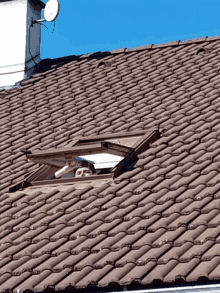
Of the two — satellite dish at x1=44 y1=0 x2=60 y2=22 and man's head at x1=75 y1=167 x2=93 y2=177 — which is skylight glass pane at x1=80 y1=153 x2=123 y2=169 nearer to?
man's head at x1=75 y1=167 x2=93 y2=177

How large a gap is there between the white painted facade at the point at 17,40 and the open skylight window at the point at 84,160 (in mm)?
5088

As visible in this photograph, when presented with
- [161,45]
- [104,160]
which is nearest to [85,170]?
[104,160]

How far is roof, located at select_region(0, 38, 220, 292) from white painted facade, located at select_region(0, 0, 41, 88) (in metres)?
0.86

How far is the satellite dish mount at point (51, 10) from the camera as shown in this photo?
14616mm

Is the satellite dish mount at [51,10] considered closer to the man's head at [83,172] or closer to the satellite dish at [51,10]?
the satellite dish at [51,10]

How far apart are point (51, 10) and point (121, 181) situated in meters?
7.36

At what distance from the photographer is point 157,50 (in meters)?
13.3

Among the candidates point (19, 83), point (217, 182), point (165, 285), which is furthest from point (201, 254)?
point (19, 83)

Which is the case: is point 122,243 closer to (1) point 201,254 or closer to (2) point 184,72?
(1) point 201,254

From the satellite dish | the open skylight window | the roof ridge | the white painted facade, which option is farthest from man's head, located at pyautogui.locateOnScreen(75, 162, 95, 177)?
the satellite dish

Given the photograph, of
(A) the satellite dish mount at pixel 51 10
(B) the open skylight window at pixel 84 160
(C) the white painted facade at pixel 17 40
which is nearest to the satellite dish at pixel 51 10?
(A) the satellite dish mount at pixel 51 10

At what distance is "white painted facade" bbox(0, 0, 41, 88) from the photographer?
46.5 ft

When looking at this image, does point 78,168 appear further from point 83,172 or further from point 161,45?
point 161,45

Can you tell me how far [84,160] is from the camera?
927 centimetres
